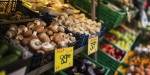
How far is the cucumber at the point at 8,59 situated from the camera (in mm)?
1678

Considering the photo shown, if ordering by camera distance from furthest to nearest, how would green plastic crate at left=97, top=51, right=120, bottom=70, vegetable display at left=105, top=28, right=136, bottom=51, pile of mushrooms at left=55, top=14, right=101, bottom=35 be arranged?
vegetable display at left=105, top=28, right=136, bottom=51 → green plastic crate at left=97, top=51, right=120, bottom=70 → pile of mushrooms at left=55, top=14, right=101, bottom=35

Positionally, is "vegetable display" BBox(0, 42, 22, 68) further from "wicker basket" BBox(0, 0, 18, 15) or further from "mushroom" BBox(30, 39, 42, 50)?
"wicker basket" BBox(0, 0, 18, 15)

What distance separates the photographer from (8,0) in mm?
2459

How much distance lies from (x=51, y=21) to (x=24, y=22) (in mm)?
355

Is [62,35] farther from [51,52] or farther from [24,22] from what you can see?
[51,52]

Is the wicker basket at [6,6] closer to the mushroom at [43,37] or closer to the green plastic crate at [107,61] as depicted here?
the mushroom at [43,37]

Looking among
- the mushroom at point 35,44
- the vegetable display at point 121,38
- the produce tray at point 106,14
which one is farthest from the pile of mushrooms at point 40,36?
the vegetable display at point 121,38

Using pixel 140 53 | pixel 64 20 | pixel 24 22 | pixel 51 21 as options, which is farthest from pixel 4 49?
pixel 140 53

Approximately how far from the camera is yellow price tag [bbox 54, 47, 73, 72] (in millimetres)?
2164

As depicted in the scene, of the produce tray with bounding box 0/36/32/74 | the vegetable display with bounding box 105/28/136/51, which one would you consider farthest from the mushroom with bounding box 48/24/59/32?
the vegetable display with bounding box 105/28/136/51

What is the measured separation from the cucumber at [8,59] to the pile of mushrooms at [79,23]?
1.03 meters

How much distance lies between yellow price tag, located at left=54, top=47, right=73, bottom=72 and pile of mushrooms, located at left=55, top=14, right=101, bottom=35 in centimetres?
48

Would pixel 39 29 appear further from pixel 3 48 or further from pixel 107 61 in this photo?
pixel 107 61

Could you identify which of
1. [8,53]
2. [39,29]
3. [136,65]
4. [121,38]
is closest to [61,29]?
[39,29]
